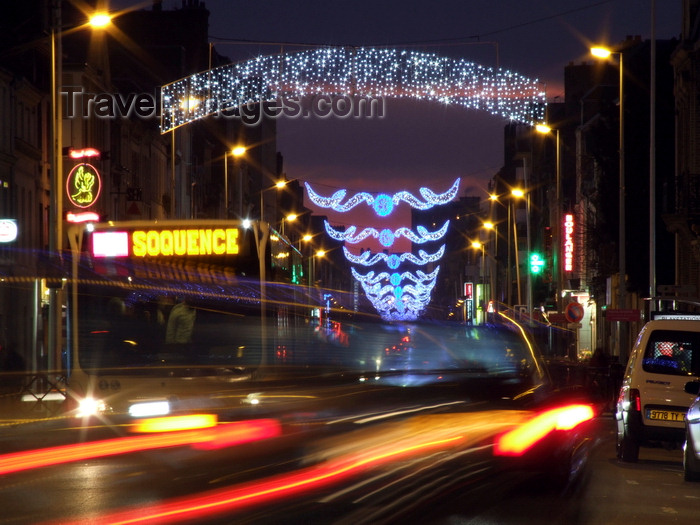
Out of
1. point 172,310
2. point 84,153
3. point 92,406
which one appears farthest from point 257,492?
point 84,153

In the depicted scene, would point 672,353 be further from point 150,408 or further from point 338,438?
point 150,408

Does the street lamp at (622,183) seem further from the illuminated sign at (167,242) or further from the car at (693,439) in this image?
the car at (693,439)

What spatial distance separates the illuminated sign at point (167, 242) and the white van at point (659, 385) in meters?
5.63

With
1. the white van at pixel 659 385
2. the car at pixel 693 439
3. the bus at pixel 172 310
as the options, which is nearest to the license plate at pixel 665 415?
the white van at pixel 659 385

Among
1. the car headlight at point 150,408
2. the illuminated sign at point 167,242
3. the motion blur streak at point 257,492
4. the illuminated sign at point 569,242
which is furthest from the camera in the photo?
the illuminated sign at point 569,242

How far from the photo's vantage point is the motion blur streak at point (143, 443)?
52.3 feet

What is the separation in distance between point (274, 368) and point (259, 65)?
38.0ft

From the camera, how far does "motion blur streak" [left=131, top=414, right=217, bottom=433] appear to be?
19734 mm

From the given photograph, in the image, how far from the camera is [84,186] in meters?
35.4

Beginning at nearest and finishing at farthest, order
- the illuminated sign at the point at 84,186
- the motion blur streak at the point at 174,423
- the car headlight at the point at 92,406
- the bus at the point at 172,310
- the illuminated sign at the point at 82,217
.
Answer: the bus at the point at 172,310 → the motion blur streak at the point at 174,423 → the car headlight at the point at 92,406 → the illuminated sign at the point at 82,217 → the illuminated sign at the point at 84,186

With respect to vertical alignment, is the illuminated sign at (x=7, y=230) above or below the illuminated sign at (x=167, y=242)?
above

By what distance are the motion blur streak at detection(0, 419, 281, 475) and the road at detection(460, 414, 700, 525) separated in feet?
18.4

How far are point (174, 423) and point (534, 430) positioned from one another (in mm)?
6939

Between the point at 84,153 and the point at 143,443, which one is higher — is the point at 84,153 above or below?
above
